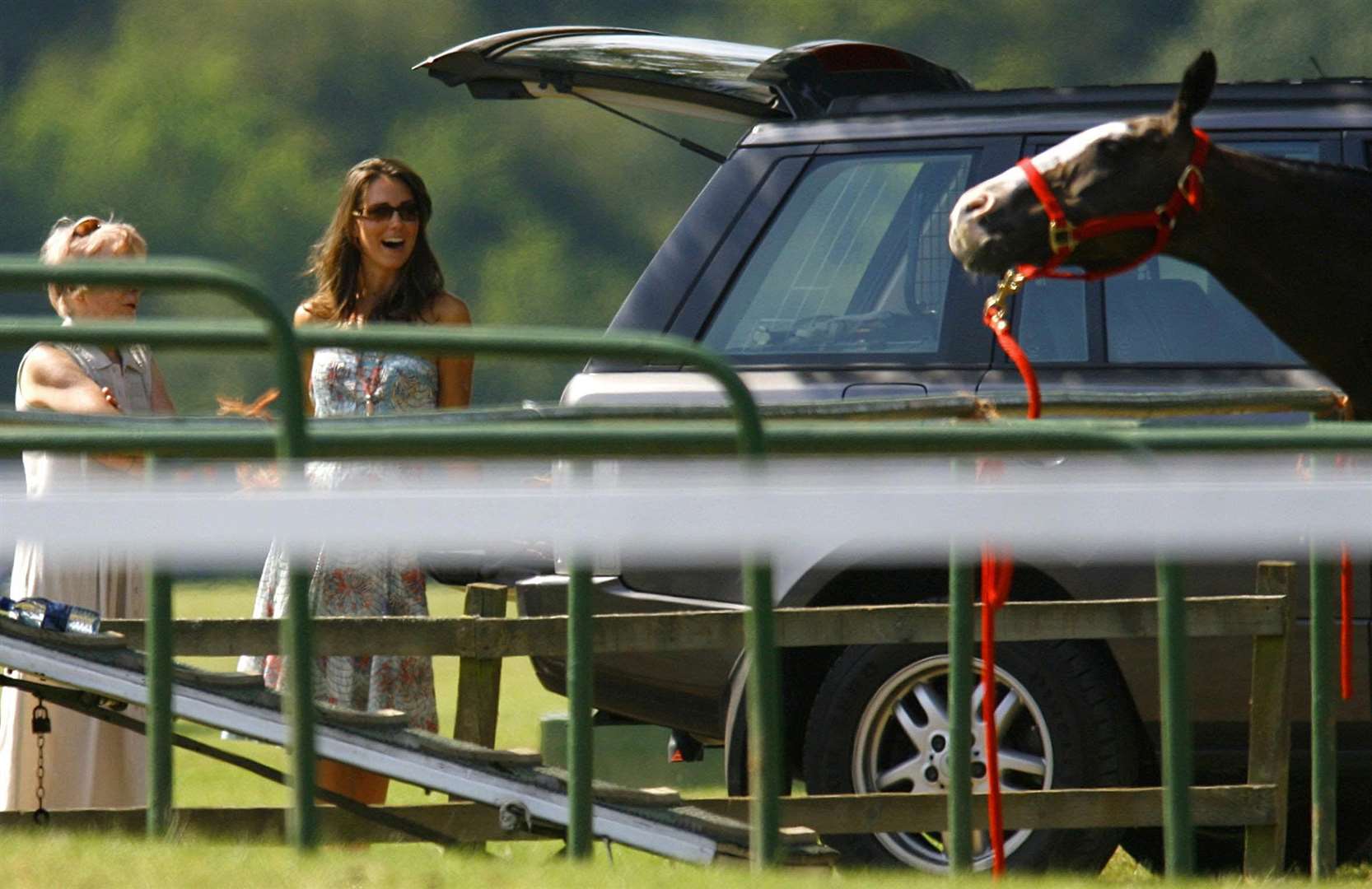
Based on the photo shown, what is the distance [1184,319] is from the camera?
6445mm

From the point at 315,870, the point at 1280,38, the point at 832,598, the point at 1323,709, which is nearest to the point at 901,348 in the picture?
the point at 832,598

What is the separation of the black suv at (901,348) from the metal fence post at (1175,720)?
1658mm

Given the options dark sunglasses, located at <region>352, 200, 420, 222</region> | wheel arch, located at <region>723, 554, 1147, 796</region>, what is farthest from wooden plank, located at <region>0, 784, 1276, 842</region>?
dark sunglasses, located at <region>352, 200, 420, 222</region>

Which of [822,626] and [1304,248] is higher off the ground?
[1304,248]

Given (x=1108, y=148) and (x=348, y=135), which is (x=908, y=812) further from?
(x=348, y=135)

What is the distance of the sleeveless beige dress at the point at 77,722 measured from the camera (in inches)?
255

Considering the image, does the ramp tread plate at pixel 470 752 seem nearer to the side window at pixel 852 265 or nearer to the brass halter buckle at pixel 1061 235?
the side window at pixel 852 265

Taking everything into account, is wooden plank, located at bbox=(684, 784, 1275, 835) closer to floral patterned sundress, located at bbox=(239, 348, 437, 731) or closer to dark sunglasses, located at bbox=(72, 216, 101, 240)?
floral patterned sundress, located at bbox=(239, 348, 437, 731)

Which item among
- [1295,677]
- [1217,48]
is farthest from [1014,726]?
[1217,48]

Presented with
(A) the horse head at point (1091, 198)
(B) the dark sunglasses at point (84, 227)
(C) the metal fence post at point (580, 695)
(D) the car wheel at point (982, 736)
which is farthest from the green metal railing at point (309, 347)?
(B) the dark sunglasses at point (84, 227)

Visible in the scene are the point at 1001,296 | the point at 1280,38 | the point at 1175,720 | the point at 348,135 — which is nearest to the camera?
the point at 1175,720

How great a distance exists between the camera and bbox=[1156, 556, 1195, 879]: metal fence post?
178 inches

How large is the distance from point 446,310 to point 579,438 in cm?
255

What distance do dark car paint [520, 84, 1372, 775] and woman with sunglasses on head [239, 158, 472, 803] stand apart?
38cm
